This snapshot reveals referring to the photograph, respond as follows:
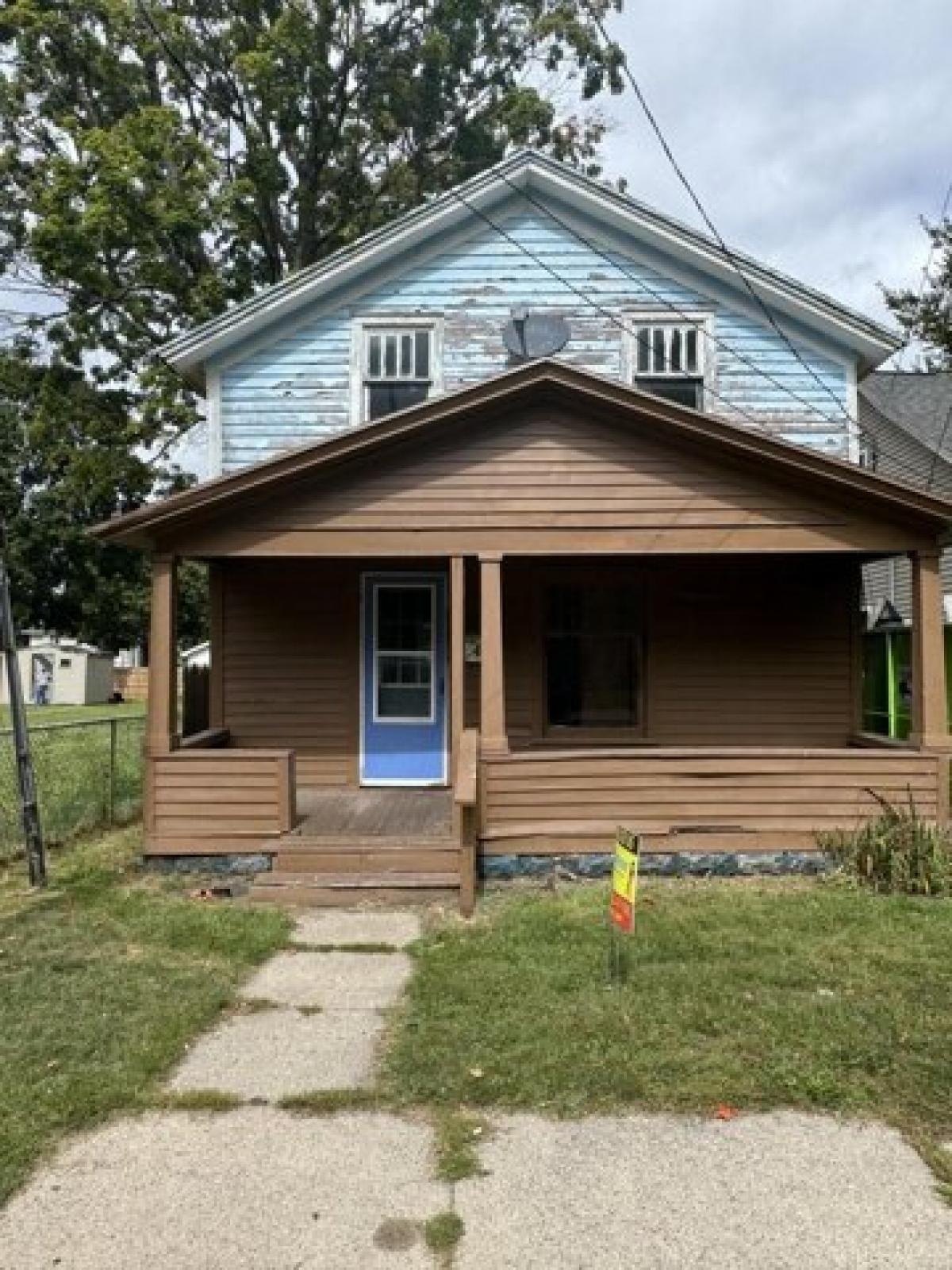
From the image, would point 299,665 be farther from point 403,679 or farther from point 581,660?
point 581,660

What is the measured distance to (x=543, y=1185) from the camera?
124 inches

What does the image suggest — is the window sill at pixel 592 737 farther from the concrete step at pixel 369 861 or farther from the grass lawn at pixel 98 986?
the grass lawn at pixel 98 986

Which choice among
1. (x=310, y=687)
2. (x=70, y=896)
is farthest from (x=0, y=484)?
(x=70, y=896)

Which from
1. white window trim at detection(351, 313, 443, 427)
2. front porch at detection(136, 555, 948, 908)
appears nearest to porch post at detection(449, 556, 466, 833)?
front porch at detection(136, 555, 948, 908)

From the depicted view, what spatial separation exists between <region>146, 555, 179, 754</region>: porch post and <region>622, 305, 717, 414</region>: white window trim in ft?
17.8

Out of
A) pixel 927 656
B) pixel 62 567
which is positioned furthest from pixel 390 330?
pixel 62 567

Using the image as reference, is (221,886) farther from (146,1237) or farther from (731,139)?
(731,139)

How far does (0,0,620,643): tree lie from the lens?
53.8 ft

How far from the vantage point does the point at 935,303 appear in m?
15.1

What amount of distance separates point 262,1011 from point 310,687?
5422 millimetres

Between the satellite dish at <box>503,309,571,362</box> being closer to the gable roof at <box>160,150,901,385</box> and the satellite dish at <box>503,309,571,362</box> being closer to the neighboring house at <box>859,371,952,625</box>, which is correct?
the gable roof at <box>160,150,901,385</box>

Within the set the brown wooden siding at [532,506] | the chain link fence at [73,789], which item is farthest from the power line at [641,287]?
the chain link fence at [73,789]

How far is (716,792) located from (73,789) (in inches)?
263

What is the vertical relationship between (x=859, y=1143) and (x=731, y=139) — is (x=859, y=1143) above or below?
below
